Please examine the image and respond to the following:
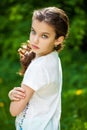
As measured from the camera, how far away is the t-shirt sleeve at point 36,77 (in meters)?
4.02

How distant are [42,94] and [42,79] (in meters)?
0.13

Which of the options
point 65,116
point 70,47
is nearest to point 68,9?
point 70,47

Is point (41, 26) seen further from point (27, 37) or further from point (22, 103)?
point (27, 37)

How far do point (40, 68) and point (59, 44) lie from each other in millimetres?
267

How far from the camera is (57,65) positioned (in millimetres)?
4180

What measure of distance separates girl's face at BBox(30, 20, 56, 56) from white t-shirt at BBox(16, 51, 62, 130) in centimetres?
7

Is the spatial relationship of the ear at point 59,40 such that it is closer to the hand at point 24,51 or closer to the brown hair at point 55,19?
the brown hair at point 55,19

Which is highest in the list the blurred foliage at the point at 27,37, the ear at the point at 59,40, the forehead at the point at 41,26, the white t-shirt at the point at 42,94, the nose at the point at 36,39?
the forehead at the point at 41,26

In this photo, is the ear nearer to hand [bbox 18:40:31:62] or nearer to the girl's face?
the girl's face

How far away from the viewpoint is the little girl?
159 inches

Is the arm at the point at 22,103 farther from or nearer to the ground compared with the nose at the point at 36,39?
nearer to the ground

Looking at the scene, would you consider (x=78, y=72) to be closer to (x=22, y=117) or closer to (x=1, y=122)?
(x=1, y=122)

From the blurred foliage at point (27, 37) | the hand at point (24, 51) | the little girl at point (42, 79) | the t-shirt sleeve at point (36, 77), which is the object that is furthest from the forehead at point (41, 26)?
the blurred foliage at point (27, 37)

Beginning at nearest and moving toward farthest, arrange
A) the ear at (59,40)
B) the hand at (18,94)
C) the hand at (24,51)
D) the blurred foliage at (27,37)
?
the hand at (18,94), the ear at (59,40), the hand at (24,51), the blurred foliage at (27,37)
